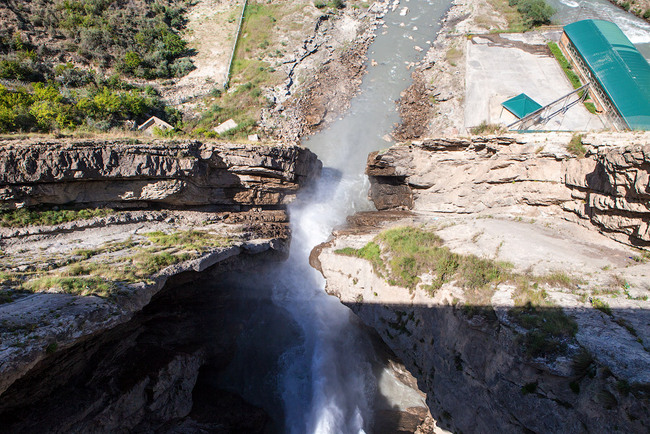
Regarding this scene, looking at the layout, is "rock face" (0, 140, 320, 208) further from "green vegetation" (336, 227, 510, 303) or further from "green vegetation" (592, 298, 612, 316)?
"green vegetation" (592, 298, 612, 316)

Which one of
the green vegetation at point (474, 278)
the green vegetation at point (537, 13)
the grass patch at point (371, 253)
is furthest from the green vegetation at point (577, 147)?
the green vegetation at point (537, 13)

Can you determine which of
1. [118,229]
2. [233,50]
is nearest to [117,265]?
[118,229]

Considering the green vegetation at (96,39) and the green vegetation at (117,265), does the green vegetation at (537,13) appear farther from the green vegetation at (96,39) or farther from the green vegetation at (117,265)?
the green vegetation at (117,265)

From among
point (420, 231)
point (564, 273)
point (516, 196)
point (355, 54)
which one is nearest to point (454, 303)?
point (564, 273)

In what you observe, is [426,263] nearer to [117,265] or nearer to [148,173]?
[117,265]

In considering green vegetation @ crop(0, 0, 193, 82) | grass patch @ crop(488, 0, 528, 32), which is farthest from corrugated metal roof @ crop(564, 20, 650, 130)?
green vegetation @ crop(0, 0, 193, 82)
